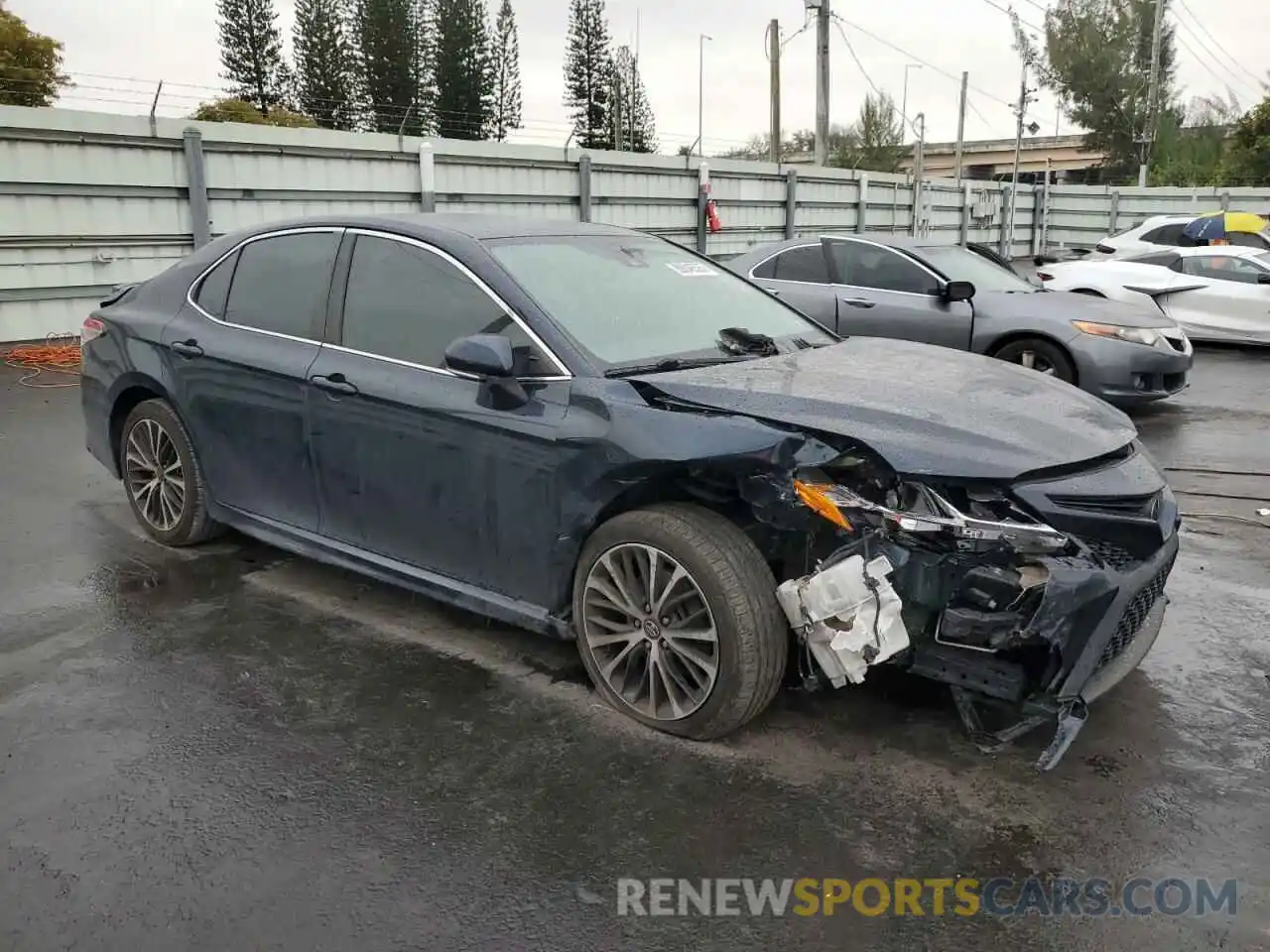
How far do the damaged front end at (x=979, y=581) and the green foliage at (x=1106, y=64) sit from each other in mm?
65118

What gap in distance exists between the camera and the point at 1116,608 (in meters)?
2.93

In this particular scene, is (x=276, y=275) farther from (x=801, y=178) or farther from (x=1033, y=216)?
(x=1033, y=216)

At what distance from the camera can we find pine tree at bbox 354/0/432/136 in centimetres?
5459

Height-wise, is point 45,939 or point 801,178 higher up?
point 801,178

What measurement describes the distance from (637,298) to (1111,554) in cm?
192

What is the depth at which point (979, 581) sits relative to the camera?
2910 millimetres

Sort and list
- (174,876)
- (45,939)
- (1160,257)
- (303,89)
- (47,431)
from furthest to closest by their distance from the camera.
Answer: (303,89) < (1160,257) < (47,431) < (174,876) < (45,939)

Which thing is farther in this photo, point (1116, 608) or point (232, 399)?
point (232, 399)

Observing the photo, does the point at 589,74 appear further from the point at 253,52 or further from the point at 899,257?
the point at 899,257

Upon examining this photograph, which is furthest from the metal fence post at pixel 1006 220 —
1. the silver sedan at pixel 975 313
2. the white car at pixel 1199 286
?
the silver sedan at pixel 975 313

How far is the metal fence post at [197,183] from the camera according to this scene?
38.0 feet

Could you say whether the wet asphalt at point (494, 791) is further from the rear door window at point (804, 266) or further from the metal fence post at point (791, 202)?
the metal fence post at point (791, 202)

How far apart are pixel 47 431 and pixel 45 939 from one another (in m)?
6.02

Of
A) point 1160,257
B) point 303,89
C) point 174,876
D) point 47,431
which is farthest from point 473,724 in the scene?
point 303,89
